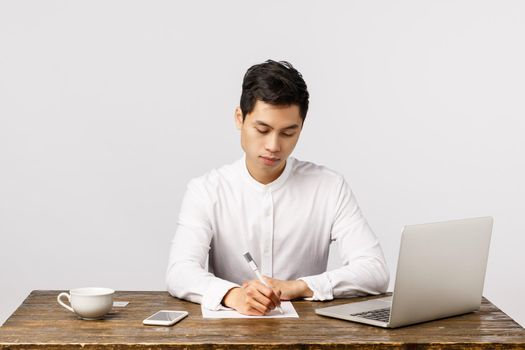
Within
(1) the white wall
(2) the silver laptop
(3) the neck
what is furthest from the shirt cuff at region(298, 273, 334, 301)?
(1) the white wall

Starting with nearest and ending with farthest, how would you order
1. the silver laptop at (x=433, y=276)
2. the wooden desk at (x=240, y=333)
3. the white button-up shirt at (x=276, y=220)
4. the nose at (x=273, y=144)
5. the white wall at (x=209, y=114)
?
1. the wooden desk at (x=240, y=333)
2. the silver laptop at (x=433, y=276)
3. the nose at (x=273, y=144)
4. the white button-up shirt at (x=276, y=220)
5. the white wall at (x=209, y=114)

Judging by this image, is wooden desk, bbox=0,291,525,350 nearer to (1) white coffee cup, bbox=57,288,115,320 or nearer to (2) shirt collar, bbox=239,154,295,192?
(1) white coffee cup, bbox=57,288,115,320

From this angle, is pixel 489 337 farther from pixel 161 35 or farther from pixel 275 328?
pixel 161 35

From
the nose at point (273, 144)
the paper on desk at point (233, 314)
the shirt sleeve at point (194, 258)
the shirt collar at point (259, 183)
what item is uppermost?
the nose at point (273, 144)

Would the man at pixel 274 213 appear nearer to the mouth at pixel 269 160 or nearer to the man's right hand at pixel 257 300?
the mouth at pixel 269 160

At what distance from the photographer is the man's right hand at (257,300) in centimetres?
219

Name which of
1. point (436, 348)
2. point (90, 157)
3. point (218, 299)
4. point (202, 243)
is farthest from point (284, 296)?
point (90, 157)

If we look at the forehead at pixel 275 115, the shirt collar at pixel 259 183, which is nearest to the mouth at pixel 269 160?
the forehead at pixel 275 115

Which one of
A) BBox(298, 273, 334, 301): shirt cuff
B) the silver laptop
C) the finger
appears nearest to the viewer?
the silver laptop

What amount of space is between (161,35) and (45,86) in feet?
2.27

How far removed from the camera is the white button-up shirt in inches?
112

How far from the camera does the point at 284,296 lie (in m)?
2.42

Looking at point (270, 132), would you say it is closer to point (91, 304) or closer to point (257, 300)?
point (257, 300)

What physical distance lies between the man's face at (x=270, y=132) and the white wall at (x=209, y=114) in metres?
1.83
